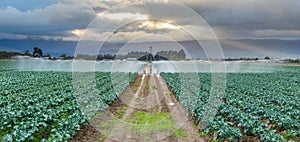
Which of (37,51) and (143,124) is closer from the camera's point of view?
(143,124)

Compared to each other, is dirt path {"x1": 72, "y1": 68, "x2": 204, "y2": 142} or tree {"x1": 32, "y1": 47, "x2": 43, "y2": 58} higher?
tree {"x1": 32, "y1": 47, "x2": 43, "y2": 58}

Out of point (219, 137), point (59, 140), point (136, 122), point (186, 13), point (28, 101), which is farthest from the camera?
point (28, 101)

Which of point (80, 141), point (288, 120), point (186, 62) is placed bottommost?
point (80, 141)

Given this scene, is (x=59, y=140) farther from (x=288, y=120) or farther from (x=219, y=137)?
(x=288, y=120)

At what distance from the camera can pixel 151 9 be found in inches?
491

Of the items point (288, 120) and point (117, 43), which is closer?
point (288, 120)

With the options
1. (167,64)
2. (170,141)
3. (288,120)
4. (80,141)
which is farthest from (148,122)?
(167,64)

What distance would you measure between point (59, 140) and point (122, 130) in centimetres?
253

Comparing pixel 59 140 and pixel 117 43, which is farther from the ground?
pixel 117 43

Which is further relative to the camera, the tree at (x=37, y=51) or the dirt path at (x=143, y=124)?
the tree at (x=37, y=51)

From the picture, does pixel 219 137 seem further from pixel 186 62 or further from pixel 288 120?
pixel 186 62

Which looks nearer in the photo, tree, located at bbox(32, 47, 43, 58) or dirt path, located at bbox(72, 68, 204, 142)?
dirt path, located at bbox(72, 68, 204, 142)

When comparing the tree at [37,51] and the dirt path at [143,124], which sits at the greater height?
the tree at [37,51]

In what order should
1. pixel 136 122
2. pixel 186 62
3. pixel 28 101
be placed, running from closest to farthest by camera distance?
pixel 136 122
pixel 28 101
pixel 186 62
